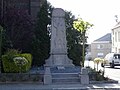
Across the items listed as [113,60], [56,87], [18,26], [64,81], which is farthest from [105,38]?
[56,87]

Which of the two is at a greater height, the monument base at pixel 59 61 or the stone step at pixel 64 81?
the monument base at pixel 59 61

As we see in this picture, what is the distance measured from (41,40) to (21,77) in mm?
9793

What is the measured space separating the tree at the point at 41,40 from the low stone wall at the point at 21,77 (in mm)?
9047

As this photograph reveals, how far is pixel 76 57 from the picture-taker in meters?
29.7

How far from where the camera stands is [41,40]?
92.7ft

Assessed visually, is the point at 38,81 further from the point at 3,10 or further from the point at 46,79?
the point at 3,10

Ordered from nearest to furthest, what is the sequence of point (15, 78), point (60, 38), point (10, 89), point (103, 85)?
point (10, 89) → point (103, 85) → point (15, 78) → point (60, 38)

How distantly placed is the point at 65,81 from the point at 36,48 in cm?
981

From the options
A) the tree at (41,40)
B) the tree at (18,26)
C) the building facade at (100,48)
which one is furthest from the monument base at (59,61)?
the building facade at (100,48)

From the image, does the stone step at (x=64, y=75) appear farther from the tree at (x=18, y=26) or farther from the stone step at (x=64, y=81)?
the tree at (x=18, y=26)

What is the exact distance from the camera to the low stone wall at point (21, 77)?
18484 mm

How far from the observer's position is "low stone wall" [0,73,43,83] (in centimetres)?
1848

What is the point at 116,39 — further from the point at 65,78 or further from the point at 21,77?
the point at 21,77

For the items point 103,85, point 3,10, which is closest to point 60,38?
point 3,10
